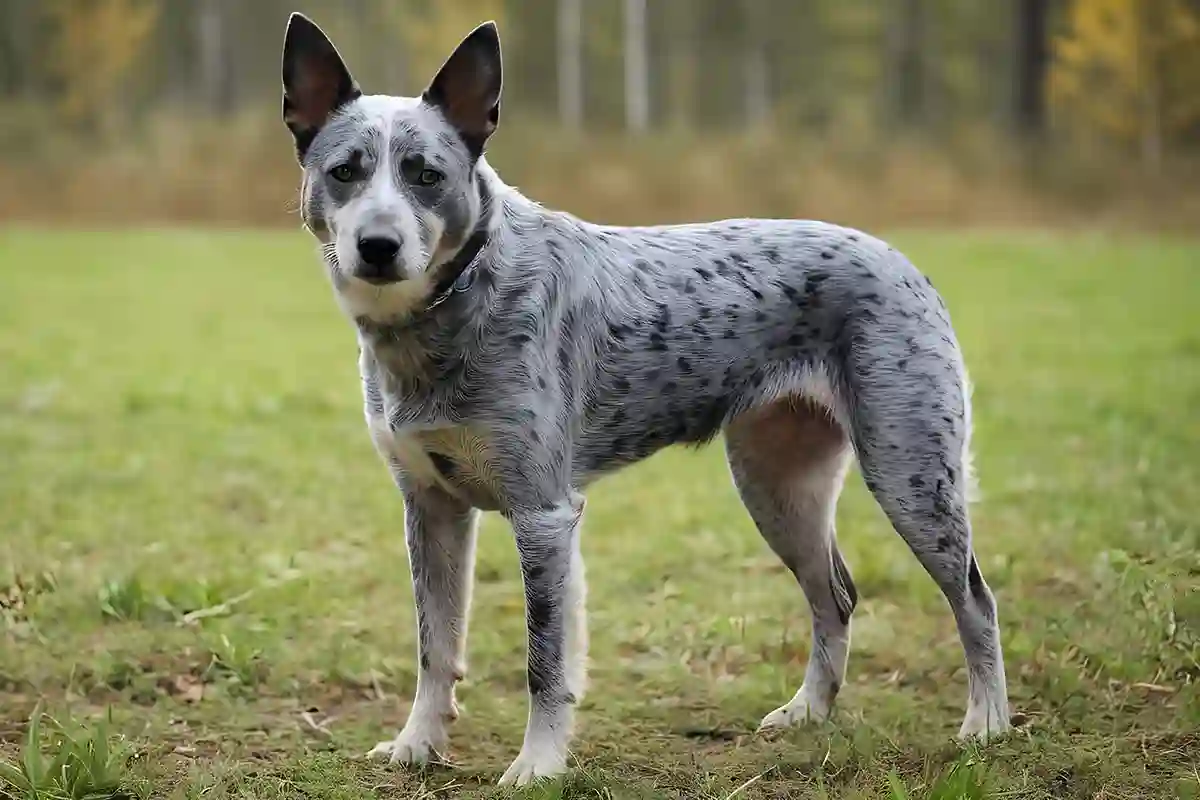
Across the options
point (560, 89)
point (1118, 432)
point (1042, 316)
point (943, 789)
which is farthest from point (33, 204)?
point (943, 789)

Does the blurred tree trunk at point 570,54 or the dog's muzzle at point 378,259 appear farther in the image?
the blurred tree trunk at point 570,54

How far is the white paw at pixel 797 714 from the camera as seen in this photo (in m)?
4.22

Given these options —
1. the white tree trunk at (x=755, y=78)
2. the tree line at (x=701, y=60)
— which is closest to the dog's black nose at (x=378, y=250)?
the tree line at (x=701, y=60)

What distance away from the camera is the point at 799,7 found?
104 ft

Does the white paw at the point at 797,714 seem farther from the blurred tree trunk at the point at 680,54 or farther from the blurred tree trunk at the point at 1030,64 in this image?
the blurred tree trunk at the point at 680,54

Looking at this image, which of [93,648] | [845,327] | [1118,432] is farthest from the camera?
[1118,432]

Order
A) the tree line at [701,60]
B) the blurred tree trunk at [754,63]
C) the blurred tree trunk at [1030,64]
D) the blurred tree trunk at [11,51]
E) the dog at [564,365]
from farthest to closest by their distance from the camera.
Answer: the blurred tree trunk at [754,63] → the blurred tree trunk at [1030,64] → the blurred tree trunk at [11,51] → the tree line at [701,60] → the dog at [564,365]

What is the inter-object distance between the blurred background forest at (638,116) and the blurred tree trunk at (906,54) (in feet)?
0.39

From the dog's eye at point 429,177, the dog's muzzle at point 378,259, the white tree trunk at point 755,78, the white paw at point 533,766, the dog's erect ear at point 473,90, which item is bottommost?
the white tree trunk at point 755,78

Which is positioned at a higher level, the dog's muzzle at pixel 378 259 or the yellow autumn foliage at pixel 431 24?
the dog's muzzle at pixel 378 259

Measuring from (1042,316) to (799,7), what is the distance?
2011 cm

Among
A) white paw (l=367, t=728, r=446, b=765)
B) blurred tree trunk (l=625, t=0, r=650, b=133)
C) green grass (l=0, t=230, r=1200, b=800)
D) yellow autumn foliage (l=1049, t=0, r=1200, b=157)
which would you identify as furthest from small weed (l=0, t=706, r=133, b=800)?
blurred tree trunk (l=625, t=0, r=650, b=133)

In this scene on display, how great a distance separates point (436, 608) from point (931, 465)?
4.80ft

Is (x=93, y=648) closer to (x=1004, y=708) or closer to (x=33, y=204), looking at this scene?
(x=1004, y=708)
